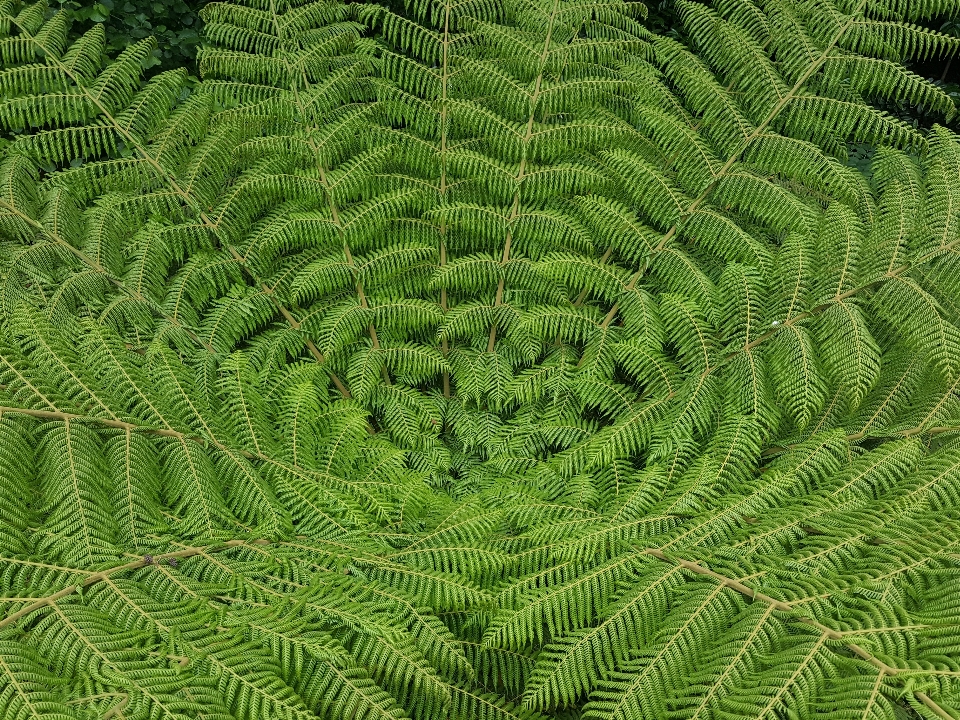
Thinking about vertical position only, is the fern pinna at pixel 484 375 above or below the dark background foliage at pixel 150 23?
below

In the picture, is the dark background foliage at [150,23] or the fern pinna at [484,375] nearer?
the fern pinna at [484,375]

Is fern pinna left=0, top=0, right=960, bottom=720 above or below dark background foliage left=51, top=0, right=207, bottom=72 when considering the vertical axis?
below

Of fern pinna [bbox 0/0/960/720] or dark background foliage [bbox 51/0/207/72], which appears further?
dark background foliage [bbox 51/0/207/72]

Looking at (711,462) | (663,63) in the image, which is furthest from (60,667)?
(663,63)

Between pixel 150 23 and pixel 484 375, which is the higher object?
pixel 150 23

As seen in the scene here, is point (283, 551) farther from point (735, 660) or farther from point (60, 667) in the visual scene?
point (735, 660)

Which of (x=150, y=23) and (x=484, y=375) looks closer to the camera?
(x=484, y=375)
